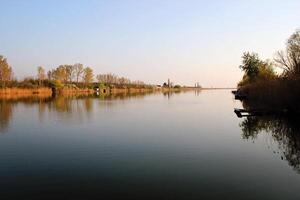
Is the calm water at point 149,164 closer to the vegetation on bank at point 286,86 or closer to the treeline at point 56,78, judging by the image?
the vegetation on bank at point 286,86

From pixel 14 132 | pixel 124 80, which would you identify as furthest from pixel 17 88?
pixel 124 80

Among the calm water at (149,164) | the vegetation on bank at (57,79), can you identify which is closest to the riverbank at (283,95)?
the calm water at (149,164)

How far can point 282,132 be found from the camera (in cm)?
2000

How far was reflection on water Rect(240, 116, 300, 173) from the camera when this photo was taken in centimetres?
1381

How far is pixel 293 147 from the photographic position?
609 inches

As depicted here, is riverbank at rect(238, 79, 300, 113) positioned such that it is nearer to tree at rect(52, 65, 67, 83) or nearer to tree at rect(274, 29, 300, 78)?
tree at rect(274, 29, 300, 78)

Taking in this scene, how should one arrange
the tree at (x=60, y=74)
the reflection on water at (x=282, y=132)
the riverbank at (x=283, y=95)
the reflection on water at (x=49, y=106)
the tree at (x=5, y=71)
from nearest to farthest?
the reflection on water at (x=282, y=132), the riverbank at (x=283, y=95), the reflection on water at (x=49, y=106), the tree at (x=5, y=71), the tree at (x=60, y=74)

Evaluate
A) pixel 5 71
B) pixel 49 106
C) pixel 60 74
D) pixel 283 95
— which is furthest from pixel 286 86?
pixel 60 74

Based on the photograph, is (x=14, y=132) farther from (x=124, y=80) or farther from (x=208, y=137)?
(x=124, y=80)

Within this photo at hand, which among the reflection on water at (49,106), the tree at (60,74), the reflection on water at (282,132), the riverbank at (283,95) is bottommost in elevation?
the reflection on water at (282,132)

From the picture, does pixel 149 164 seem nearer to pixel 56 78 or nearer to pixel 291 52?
pixel 291 52

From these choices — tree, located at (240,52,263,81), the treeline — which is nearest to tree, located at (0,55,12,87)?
the treeline

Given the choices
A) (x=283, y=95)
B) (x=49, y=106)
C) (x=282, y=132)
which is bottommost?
(x=282, y=132)

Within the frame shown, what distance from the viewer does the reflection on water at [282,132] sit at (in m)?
→ 13.8
